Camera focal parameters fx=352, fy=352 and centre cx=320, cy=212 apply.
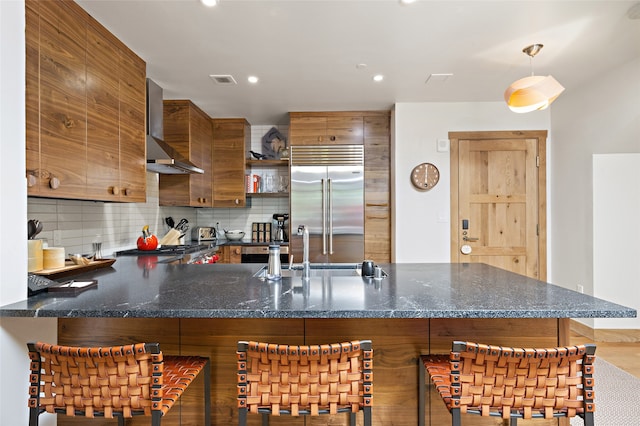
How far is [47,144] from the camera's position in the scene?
1.75 metres

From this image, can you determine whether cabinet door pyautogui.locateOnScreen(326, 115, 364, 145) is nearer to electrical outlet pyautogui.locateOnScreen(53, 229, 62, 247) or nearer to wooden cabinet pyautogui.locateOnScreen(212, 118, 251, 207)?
A: wooden cabinet pyautogui.locateOnScreen(212, 118, 251, 207)

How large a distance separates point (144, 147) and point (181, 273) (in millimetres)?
1265

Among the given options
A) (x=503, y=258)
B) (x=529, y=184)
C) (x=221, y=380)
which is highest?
(x=529, y=184)

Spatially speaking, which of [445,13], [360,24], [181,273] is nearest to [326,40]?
[360,24]

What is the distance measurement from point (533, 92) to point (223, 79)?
246cm

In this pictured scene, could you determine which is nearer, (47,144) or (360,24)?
(47,144)

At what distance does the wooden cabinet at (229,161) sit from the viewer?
4477mm

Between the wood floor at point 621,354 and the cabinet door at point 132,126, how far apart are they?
4.10 meters

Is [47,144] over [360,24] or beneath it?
beneath

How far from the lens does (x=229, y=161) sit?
449cm

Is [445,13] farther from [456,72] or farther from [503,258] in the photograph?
[503,258]

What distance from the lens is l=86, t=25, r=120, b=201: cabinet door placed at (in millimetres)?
2135

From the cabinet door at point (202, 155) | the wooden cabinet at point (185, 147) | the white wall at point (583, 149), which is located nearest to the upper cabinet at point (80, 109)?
the wooden cabinet at point (185, 147)

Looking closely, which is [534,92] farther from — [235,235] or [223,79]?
[235,235]
